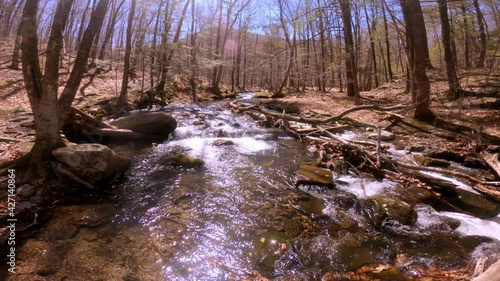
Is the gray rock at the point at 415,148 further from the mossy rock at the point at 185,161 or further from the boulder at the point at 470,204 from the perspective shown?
the mossy rock at the point at 185,161

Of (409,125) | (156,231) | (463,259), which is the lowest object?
(463,259)

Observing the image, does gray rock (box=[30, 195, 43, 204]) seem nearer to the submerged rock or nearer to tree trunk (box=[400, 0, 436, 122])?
the submerged rock

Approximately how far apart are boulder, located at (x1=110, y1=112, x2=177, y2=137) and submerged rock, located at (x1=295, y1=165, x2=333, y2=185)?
19.0 feet

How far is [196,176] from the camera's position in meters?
6.57

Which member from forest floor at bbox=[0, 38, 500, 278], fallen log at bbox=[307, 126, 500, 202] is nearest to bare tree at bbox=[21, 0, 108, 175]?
forest floor at bbox=[0, 38, 500, 278]

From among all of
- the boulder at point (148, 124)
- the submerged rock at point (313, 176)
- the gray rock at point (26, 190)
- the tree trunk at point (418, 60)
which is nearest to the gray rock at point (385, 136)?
the tree trunk at point (418, 60)

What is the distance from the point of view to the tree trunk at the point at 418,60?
9.21 metres

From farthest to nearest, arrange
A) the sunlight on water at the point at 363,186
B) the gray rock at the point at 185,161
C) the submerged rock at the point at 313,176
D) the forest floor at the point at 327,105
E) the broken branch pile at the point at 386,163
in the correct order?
the forest floor at the point at 327,105 → the gray rock at the point at 185,161 → the submerged rock at the point at 313,176 → the sunlight on water at the point at 363,186 → the broken branch pile at the point at 386,163

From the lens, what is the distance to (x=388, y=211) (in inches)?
191

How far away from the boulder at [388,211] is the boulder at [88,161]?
549 centimetres

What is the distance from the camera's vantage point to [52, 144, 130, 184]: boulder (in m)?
5.25

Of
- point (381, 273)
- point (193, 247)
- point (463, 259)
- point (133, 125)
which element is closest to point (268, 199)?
point (193, 247)

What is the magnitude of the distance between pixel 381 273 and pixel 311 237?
1132 mm

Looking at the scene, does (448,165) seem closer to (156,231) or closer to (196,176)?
(196,176)
